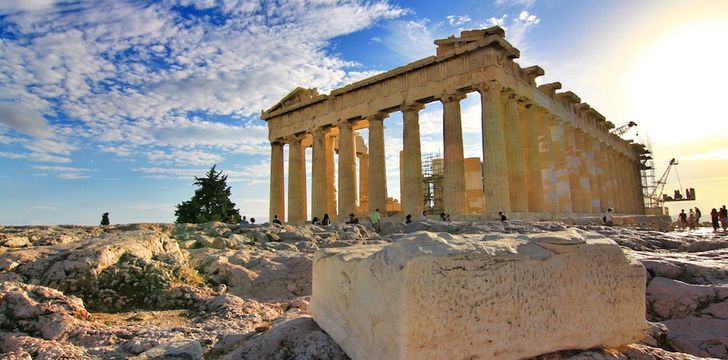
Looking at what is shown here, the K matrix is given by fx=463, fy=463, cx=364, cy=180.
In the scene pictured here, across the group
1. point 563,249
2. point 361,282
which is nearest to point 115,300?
point 361,282

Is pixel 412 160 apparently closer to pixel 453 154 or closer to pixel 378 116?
pixel 453 154

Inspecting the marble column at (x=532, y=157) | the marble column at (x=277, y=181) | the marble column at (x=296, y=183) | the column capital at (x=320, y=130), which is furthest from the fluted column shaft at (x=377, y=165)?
the marble column at (x=277, y=181)

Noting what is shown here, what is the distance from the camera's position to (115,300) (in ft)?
17.4

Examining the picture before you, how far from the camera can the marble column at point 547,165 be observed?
24.3 metres

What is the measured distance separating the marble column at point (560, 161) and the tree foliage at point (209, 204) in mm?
20006

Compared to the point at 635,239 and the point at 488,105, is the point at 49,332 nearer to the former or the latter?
the point at 635,239

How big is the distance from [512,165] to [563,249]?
20.2 meters

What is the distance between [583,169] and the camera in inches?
1080

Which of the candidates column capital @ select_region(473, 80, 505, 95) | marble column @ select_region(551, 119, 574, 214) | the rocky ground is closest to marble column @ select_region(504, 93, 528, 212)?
column capital @ select_region(473, 80, 505, 95)

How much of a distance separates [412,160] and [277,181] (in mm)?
11919

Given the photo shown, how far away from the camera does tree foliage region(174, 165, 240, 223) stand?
30.5 meters

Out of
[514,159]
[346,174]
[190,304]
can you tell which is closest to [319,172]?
[346,174]

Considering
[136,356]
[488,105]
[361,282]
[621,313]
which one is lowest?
[136,356]

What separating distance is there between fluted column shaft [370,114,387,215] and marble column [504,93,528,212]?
6574 millimetres
